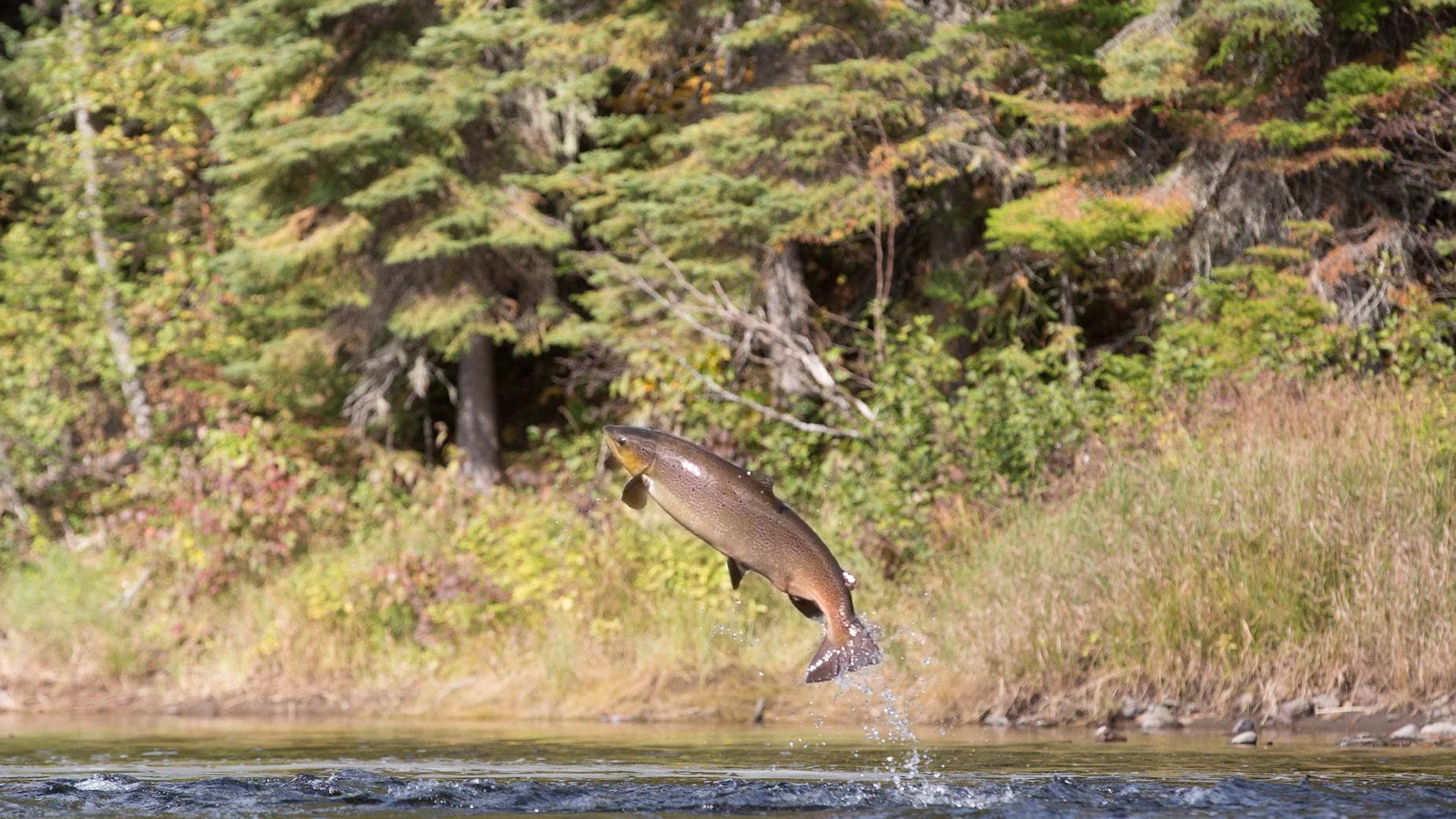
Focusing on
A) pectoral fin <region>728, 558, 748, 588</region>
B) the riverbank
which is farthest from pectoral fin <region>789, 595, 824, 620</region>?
the riverbank

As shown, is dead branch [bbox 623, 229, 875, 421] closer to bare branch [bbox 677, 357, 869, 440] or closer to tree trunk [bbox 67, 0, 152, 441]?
bare branch [bbox 677, 357, 869, 440]

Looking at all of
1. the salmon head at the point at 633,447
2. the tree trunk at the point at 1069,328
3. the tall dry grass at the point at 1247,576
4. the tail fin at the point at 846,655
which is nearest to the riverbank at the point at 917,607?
the tall dry grass at the point at 1247,576

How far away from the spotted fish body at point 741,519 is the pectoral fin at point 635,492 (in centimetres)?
1

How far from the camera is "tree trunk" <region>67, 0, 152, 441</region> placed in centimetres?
2002

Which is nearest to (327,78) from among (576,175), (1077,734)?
(576,175)

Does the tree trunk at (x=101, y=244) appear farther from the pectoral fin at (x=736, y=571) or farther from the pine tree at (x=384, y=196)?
the pectoral fin at (x=736, y=571)

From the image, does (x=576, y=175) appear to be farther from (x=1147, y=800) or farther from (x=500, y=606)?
(x=1147, y=800)

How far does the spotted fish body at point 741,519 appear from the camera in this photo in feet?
20.7

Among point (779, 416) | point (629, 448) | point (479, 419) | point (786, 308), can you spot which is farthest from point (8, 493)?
point (629, 448)

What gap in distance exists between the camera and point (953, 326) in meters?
16.5

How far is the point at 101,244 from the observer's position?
827 inches

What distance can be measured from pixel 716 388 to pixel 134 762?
20.7 feet

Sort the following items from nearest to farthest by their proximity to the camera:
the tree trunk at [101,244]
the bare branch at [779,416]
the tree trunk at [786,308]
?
the bare branch at [779,416] → the tree trunk at [786,308] → the tree trunk at [101,244]

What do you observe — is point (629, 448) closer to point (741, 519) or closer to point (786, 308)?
point (741, 519)
